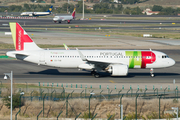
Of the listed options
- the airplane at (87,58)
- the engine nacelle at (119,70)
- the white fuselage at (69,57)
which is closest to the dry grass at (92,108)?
the engine nacelle at (119,70)

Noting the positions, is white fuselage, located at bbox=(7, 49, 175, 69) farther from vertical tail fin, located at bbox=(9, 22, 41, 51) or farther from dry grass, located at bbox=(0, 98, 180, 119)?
dry grass, located at bbox=(0, 98, 180, 119)

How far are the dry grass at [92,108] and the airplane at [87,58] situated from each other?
46.9 feet

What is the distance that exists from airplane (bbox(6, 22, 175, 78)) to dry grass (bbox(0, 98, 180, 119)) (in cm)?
1429

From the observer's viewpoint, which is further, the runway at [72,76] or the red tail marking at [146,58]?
the red tail marking at [146,58]

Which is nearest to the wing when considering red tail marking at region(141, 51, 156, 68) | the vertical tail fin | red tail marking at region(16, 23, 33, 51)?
red tail marking at region(141, 51, 156, 68)

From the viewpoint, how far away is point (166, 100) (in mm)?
33531

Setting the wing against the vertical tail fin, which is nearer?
the wing

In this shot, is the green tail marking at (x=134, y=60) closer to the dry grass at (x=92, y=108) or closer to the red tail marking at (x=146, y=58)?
the red tail marking at (x=146, y=58)

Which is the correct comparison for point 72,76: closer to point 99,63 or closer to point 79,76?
point 79,76

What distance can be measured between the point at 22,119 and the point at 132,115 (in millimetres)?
11474

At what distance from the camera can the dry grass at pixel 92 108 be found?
31625 millimetres

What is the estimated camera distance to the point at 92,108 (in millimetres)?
32500

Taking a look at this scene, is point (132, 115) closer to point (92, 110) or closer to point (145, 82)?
point (92, 110)

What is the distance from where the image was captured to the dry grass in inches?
1245
